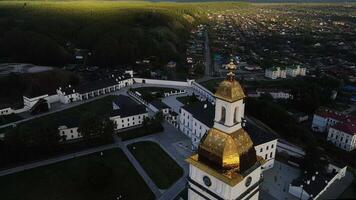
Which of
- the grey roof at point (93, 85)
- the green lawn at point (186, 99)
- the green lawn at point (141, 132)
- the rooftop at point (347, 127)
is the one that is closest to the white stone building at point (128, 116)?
the green lawn at point (141, 132)

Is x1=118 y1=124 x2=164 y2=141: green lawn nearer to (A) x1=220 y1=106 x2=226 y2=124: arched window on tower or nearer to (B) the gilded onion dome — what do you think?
(A) x1=220 y1=106 x2=226 y2=124: arched window on tower

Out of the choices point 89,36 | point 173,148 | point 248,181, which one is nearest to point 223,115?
point 248,181

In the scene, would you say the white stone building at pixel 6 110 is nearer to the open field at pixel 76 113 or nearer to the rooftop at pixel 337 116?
the open field at pixel 76 113

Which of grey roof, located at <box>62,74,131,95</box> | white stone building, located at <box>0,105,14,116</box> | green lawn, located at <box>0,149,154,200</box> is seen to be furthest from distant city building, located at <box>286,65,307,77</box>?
white stone building, located at <box>0,105,14,116</box>

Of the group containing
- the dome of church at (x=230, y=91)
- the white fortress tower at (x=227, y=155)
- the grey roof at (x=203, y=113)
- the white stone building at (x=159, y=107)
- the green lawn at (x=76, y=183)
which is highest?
the dome of church at (x=230, y=91)

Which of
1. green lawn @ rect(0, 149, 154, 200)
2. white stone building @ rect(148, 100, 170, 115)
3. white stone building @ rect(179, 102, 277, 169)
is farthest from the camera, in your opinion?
white stone building @ rect(148, 100, 170, 115)

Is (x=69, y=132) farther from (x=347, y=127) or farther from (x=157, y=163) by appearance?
(x=347, y=127)

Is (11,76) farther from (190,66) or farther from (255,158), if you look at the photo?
(255,158)

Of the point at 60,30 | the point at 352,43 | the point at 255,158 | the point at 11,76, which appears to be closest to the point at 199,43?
the point at 60,30
